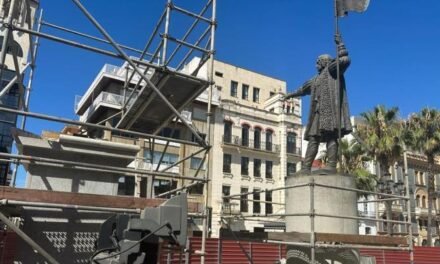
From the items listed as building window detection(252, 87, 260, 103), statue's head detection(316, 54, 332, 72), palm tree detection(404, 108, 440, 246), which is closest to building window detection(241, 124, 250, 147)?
building window detection(252, 87, 260, 103)

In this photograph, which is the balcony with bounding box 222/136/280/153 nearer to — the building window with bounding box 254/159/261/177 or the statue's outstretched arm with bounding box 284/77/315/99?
the building window with bounding box 254/159/261/177

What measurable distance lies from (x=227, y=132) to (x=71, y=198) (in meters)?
34.6

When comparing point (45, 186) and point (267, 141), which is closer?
point (45, 186)

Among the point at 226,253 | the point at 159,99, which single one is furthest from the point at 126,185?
the point at 159,99

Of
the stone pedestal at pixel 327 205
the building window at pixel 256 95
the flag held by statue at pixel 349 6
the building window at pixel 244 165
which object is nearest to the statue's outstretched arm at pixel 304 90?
the flag held by statue at pixel 349 6

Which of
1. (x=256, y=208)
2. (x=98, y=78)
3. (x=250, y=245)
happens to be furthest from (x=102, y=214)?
(x=256, y=208)

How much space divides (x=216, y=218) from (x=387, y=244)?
101ft

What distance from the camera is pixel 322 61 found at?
8234 mm

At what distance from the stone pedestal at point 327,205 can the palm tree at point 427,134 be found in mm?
26997

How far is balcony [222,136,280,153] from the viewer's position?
39575 mm

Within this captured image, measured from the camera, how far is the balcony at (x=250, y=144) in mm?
39575

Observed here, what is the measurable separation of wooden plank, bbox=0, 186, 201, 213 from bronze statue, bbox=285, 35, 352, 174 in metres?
3.32

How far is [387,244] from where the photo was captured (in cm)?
702

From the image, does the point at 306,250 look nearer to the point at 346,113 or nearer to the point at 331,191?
the point at 331,191
